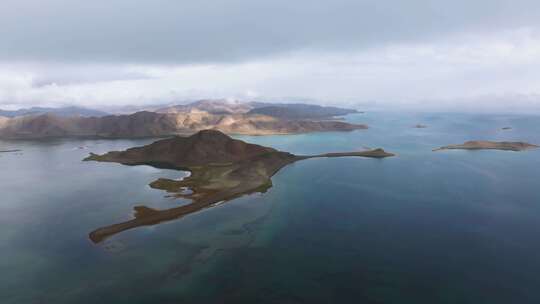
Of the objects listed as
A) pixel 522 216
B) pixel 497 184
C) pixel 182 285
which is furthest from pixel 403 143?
pixel 182 285

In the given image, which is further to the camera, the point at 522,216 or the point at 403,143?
the point at 403,143

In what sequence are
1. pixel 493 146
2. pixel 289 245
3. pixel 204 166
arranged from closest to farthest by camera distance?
1. pixel 289 245
2. pixel 204 166
3. pixel 493 146

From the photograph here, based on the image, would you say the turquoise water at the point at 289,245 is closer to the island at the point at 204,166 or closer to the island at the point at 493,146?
the island at the point at 204,166

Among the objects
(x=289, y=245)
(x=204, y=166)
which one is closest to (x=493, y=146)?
(x=204, y=166)

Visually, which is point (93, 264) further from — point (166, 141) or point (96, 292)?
point (166, 141)

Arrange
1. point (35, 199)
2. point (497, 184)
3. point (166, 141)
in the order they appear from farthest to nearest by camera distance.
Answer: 1. point (166, 141)
2. point (497, 184)
3. point (35, 199)

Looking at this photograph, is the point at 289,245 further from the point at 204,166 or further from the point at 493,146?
the point at 493,146
